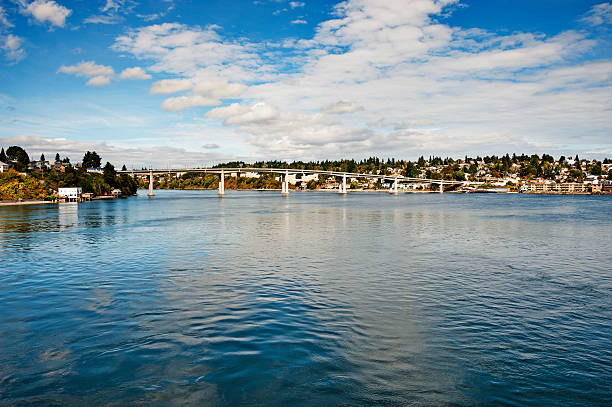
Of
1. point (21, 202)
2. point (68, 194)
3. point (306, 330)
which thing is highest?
point (68, 194)

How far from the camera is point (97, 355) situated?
1262 centimetres

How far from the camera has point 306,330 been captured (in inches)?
579

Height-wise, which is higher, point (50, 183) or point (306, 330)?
point (50, 183)

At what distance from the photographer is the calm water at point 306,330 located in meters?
10.5

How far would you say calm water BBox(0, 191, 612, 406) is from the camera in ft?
34.3

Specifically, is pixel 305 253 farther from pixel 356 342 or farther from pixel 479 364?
pixel 479 364

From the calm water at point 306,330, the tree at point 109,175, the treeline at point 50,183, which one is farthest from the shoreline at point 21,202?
the calm water at point 306,330

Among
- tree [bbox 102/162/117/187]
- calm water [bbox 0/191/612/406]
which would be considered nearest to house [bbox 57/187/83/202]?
tree [bbox 102/162/117/187]

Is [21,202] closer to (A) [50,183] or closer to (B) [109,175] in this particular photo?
(A) [50,183]

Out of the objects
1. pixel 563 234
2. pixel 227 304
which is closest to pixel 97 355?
pixel 227 304

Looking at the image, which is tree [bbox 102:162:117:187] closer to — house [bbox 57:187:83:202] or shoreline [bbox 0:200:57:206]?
house [bbox 57:187:83:202]

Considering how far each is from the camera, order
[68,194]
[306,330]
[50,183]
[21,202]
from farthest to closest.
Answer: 1. [50,183]
2. [68,194]
3. [21,202]
4. [306,330]

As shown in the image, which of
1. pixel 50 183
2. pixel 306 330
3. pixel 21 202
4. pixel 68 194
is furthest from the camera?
pixel 50 183

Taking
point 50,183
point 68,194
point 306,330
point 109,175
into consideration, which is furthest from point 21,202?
point 306,330
